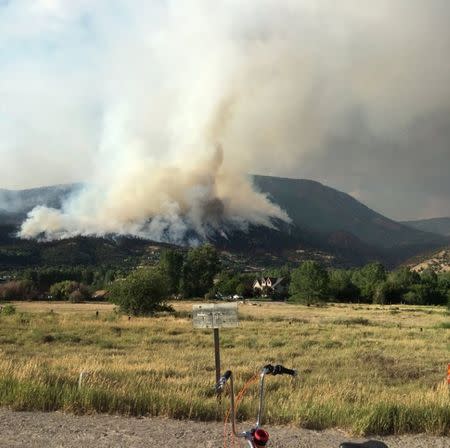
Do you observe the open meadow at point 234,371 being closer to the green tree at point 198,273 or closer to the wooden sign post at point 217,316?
the wooden sign post at point 217,316

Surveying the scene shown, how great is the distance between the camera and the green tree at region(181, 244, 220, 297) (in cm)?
10588

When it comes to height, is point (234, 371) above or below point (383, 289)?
above

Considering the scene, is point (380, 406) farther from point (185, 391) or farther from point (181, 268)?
point (181, 268)

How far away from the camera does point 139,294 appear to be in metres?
48.5

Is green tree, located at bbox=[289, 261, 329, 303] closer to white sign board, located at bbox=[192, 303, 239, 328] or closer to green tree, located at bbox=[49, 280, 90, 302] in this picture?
green tree, located at bbox=[49, 280, 90, 302]

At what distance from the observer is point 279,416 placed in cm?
828

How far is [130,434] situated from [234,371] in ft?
27.9

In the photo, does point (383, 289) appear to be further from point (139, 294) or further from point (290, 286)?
point (139, 294)

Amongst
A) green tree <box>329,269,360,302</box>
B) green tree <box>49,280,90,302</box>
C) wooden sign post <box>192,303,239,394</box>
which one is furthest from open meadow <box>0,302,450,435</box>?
green tree <box>329,269,360,302</box>

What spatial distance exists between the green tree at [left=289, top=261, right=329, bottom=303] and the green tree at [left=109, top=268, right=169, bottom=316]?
1656 inches

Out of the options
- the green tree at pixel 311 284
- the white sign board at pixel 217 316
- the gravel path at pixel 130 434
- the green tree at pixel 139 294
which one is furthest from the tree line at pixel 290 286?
the gravel path at pixel 130 434

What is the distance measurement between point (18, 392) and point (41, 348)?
48.1 ft

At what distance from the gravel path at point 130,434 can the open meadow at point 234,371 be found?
343 millimetres

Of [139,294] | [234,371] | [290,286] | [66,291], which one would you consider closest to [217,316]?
[234,371]
